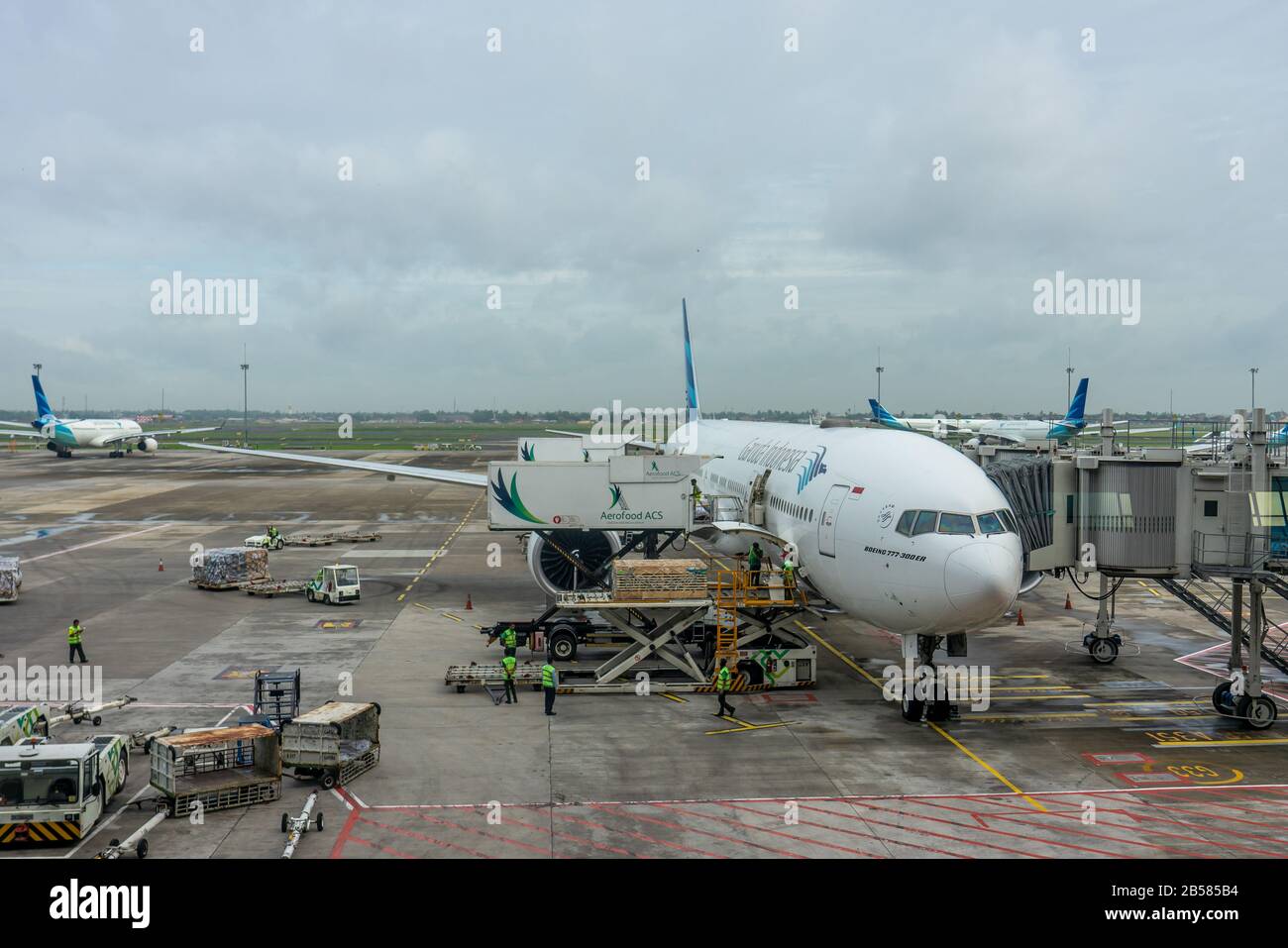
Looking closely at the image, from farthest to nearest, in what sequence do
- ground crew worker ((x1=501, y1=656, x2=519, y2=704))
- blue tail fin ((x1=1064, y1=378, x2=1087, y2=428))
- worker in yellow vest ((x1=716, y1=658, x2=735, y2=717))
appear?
blue tail fin ((x1=1064, y1=378, x2=1087, y2=428)) → ground crew worker ((x1=501, y1=656, x2=519, y2=704)) → worker in yellow vest ((x1=716, y1=658, x2=735, y2=717))

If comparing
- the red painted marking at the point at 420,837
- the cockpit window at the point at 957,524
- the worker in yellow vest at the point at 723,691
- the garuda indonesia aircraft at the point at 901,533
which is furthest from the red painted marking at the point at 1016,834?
the red painted marking at the point at 420,837

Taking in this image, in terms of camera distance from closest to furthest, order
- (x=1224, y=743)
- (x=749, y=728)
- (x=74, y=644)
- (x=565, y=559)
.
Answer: (x=1224, y=743), (x=749, y=728), (x=74, y=644), (x=565, y=559)

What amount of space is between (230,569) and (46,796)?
85.9 feet

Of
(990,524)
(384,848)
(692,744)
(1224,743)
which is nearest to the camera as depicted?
(384,848)

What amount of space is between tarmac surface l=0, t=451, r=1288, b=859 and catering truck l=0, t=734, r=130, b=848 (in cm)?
34

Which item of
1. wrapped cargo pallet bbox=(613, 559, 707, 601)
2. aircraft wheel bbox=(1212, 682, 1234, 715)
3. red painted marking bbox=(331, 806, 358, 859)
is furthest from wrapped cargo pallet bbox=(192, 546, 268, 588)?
aircraft wheel bbox=(1212, 682, 1234, 715)

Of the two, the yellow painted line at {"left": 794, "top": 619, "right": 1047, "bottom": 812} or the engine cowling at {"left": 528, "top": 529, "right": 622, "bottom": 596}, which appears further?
the engine cowling at {"left": 528, "top": 529, "right": 622, "bottom": 596}

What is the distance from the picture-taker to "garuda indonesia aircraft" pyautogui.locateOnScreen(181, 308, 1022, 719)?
20984 mm

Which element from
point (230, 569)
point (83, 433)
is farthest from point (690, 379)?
point (83, 433)

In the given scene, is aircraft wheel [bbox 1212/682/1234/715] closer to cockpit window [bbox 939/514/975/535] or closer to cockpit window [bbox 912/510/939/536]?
cockpit window [bbox 939/514/975/535]

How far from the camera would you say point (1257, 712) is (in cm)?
2383

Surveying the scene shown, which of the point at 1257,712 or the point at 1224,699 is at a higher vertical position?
the point at 1224,699

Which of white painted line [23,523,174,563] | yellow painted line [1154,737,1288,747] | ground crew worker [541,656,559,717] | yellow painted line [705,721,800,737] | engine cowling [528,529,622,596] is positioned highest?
engine cowling [528,529,622,596]

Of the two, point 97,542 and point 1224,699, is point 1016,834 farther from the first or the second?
point 97,542
